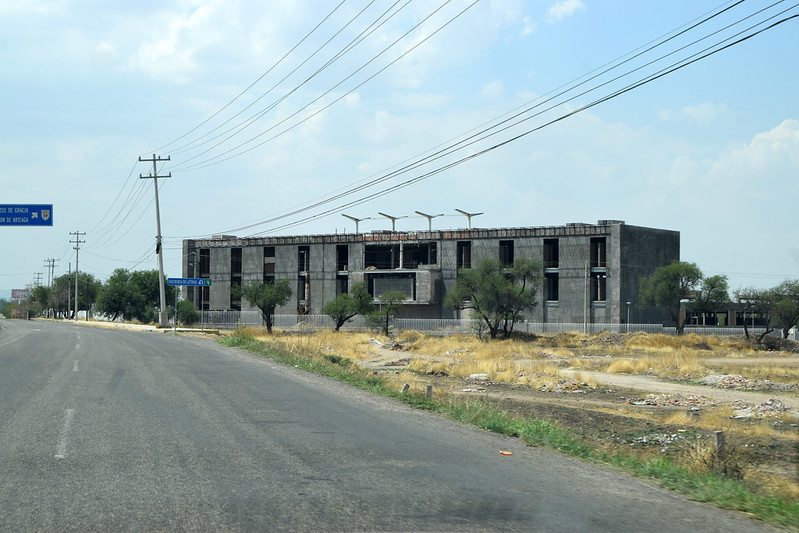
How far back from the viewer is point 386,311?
7588cm

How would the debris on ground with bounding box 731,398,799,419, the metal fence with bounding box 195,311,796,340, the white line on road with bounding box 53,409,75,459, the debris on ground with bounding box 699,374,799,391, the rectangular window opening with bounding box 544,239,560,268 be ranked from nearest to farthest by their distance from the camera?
the white line on road with bounding box 53,409,75,459 < the debris on ground with bounding box 731,398,799,419 < the debris on ground with bounding box 699,374,799,391 < the metal fence with bounding box 195,311,796,340 < the rectangular window opening with bounding box 544,239,560,268

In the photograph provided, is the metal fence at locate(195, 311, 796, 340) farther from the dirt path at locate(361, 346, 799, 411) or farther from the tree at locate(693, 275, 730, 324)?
the dirt path at locate(361, 346, 799, 411)

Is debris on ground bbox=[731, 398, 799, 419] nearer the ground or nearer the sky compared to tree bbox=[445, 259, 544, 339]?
nearer the ground

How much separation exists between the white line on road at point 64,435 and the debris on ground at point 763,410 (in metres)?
17.3

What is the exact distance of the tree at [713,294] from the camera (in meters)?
69.1

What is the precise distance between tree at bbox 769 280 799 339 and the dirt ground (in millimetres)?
39745

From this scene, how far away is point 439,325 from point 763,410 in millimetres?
59798

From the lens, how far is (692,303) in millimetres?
71562

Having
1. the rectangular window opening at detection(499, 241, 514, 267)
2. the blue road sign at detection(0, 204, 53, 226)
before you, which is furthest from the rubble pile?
the rectangular window opening at detection(499, 241, 514, 267)

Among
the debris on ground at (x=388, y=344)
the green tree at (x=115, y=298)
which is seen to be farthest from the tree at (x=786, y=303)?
the green tree at (x=115, y=298)

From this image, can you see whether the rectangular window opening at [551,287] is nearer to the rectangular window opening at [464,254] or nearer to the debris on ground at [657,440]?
the rectangular window opening at [464,254]

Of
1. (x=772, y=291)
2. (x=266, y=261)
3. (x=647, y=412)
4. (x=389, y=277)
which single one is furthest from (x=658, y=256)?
(x=647, y=412)

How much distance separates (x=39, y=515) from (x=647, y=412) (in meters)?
18.5

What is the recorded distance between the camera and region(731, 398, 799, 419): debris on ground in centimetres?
2047
